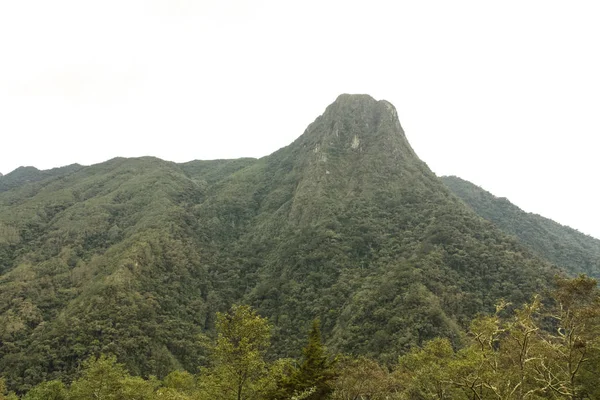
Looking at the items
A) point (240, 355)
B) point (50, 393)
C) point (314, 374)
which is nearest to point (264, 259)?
Result: point (50, 393)

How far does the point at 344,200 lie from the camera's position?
145 m

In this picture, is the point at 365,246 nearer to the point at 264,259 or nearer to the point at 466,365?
the point at 264,259

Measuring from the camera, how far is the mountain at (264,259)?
3285 inches

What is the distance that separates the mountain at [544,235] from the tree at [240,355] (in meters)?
146

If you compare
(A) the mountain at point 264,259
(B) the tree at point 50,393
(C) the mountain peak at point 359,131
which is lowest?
(B) the tree at point 50,393

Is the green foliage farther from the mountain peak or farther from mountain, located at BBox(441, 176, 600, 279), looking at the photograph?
the mountain peak

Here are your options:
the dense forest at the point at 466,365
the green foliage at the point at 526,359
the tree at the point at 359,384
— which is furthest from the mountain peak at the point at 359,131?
the dense forest at the point at 466,365

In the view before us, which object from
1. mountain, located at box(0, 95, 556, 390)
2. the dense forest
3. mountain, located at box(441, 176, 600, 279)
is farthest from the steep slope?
mountain, located at box(441, 176, 600, 279)

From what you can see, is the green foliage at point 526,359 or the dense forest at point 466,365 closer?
the green foliage at point 526,359

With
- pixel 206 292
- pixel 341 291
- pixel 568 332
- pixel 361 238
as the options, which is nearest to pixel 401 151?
pixel 361 238

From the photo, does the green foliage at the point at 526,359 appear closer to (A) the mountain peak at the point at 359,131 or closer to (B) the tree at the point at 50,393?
(B) the tree at the point at 50,393

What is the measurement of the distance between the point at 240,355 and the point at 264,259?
379 ft

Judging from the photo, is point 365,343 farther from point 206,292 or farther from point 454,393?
point 206,292

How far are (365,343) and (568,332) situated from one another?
6295 cm
